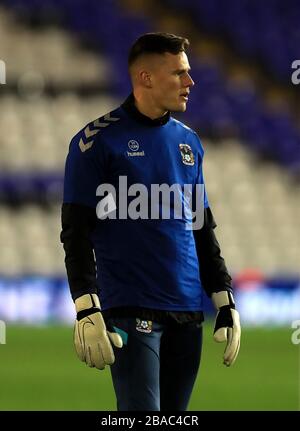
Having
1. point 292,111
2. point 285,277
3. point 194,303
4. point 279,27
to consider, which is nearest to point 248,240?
point 285,277

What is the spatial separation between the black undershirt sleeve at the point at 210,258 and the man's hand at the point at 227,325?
0.13 feet

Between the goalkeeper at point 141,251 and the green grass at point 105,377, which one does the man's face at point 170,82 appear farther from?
the green grass at point 105,377

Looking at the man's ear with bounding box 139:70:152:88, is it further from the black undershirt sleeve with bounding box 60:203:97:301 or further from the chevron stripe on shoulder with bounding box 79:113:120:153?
the black undershirt sleeve with bounding box 60:203:97:301

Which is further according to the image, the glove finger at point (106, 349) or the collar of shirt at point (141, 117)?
the collar of shirt at point (141, 117)

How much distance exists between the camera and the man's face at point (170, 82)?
16.9ft

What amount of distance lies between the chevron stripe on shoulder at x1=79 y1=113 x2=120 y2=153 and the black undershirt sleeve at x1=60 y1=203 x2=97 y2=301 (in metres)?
0.25

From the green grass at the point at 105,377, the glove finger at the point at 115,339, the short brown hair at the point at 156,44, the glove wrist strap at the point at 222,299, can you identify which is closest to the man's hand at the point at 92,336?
the glove finger at the point at 115,339

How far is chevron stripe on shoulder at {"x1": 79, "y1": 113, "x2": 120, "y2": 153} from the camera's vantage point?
16.6 ft

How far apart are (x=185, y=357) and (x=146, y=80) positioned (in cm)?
117

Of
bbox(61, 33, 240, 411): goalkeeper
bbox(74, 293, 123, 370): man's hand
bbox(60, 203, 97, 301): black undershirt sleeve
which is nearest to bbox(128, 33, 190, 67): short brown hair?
bbox(61, 33, 240, 411): goalkeeper

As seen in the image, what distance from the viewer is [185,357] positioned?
514cm

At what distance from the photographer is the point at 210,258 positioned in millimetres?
5352

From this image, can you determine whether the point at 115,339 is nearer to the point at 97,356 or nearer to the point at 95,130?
the point at 97,356
